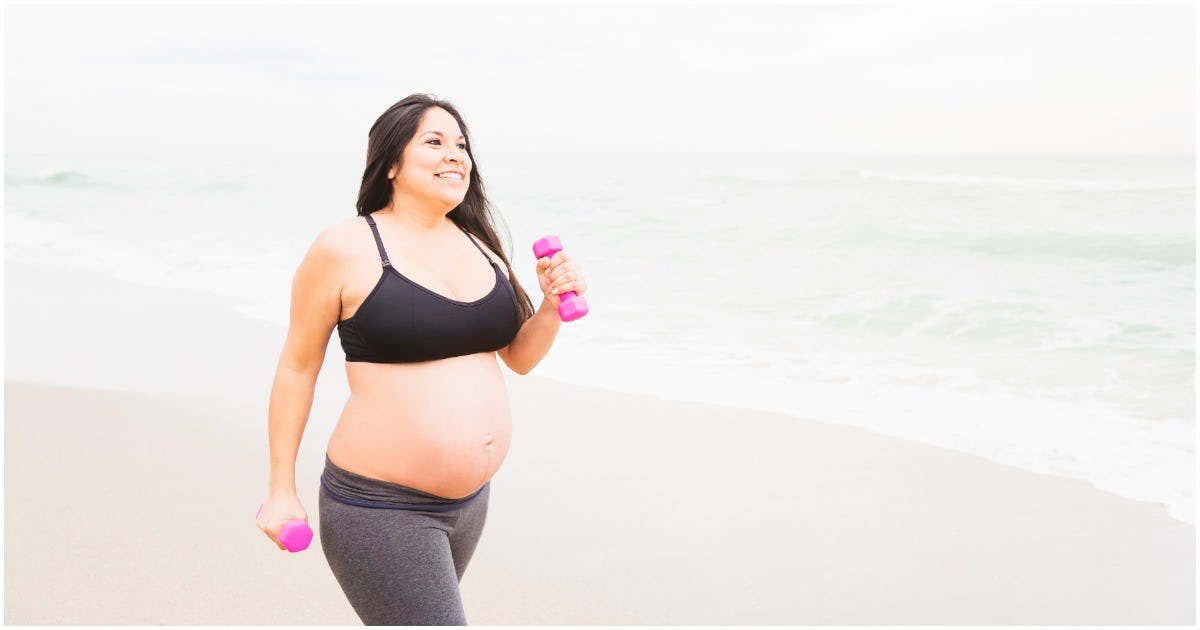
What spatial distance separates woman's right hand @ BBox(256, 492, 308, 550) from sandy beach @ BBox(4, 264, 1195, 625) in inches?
62.3

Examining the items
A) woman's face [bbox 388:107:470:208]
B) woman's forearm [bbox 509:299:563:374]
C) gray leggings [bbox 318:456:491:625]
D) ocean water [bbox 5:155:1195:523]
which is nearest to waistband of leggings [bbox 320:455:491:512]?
gray leggings [bbox 318:456:491:625]

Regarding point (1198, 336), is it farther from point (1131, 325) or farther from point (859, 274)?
point (859, 274)

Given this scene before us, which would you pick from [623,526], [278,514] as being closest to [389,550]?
[278,514]

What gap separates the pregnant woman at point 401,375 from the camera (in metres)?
2.25

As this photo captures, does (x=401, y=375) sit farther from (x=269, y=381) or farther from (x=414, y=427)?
(x=269, y=381)

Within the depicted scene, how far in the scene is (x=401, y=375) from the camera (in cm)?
234

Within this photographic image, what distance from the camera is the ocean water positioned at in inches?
264

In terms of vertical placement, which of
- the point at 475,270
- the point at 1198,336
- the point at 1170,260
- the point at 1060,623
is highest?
the point at 475,270

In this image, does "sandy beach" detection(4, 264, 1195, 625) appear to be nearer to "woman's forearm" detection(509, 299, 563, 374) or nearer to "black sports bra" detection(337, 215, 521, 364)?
"woman's forearm" detection(509, 299, 563, 374)

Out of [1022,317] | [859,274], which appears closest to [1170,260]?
[859,274]

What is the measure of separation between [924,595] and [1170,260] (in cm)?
1354

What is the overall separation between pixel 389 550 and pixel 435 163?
Result: 86 cm

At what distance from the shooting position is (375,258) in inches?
88.7

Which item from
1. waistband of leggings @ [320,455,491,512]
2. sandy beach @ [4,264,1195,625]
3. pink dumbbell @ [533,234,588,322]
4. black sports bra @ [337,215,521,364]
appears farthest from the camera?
sandy beach @ [4,264,1195,625]
